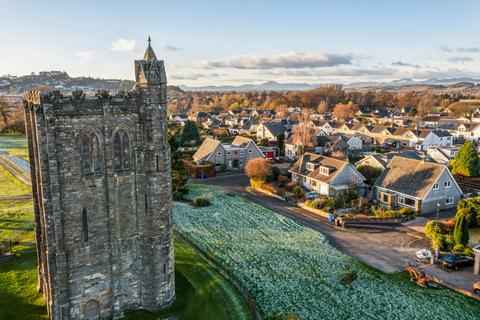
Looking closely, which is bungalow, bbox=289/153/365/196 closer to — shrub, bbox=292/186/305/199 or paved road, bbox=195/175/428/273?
shrub, bbox=292/186/305/199

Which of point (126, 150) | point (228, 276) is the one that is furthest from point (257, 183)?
point (126, 150)

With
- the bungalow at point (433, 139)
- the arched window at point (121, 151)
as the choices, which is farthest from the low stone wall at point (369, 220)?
the bungalow at point (433, 139)

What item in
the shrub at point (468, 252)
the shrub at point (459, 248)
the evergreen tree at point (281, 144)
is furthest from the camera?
the evergreen tree at point (281, 144)

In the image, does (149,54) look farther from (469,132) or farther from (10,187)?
(469,132)

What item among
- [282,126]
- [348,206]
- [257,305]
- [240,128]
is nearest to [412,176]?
[348,206]

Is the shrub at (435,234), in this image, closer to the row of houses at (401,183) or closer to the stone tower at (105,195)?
the row of houses at (401,183)

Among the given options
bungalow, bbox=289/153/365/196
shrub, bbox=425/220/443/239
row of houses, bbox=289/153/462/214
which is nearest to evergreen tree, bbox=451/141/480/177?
row of houses, bbox=289/153/462/214
